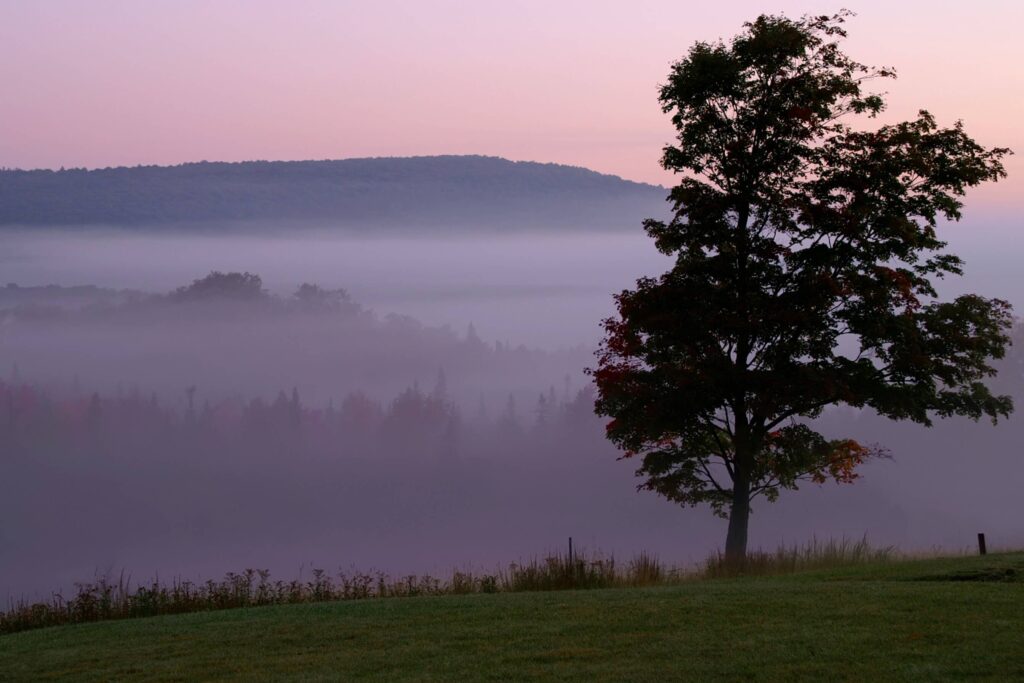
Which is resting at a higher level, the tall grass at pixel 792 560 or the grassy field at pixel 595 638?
the tall grass at pixel 792 560

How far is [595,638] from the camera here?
1764 cm

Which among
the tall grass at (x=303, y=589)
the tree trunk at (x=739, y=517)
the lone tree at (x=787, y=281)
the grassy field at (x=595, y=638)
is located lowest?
the grassy field at (x=595, y=638)

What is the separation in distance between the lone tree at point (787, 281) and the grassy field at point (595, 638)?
30.1 feet

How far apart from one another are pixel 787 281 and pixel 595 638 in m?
16.4

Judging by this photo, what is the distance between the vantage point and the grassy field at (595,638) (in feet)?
51.4

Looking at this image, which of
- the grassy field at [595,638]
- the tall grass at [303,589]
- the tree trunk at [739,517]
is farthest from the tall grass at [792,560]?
the grassy field at [595,638]

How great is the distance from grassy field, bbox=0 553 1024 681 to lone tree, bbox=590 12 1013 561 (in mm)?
9190

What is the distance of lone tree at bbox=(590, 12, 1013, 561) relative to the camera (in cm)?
3133

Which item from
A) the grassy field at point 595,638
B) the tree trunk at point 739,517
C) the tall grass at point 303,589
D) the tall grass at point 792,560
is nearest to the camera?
the grassy field at point 595,638

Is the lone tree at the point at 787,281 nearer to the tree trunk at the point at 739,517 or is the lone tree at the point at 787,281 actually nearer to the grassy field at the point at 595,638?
the tree trunk at the point at 739,517

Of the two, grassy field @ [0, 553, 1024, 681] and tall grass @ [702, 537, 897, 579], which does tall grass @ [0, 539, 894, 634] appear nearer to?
tall grass @ [702, 537, 897, 579]

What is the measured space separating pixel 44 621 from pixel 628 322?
15.7 meters

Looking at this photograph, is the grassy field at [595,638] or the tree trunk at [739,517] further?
the tree trunk at [739,517]

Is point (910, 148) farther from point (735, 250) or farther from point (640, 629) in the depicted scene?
point (640, 629)
